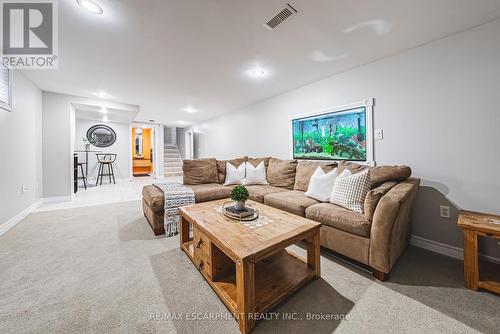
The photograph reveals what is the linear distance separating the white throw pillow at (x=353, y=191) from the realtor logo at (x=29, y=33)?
10.1ft

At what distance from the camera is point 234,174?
11.4 feet

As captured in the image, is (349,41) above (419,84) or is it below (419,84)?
above

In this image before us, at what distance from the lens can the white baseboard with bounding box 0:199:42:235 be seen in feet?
8.27

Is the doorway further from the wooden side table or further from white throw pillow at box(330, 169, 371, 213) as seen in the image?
the wooden side table

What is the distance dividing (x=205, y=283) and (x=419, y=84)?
300cm

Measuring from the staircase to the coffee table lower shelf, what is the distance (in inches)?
279

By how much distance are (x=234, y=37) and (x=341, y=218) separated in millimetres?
2133

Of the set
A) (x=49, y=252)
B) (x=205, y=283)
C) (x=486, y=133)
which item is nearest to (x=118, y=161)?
(x=49, y=252)

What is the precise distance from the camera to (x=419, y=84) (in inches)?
86.0

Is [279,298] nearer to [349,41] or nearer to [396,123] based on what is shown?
[396,123]

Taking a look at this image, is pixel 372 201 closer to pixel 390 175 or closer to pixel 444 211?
pixel 390 175

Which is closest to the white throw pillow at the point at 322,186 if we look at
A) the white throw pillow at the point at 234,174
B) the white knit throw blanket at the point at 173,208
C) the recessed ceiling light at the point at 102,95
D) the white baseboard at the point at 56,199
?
the white throw pillow at the point at 234,174

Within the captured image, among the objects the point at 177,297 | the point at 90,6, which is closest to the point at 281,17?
the point at 90,6

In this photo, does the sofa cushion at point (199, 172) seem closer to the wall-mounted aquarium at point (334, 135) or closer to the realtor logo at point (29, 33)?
the wall-mounted aquarium at point (334, 135)
